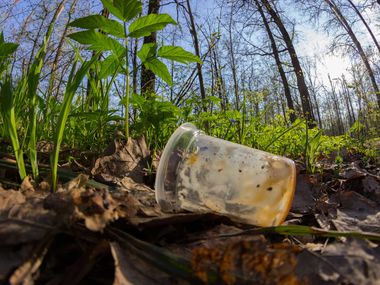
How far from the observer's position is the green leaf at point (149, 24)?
3.81ft

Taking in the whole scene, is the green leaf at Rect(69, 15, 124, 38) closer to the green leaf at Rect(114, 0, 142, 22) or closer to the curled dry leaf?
the green leaf at Rect(114, 0, 142, 22)

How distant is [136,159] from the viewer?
4.34 ft

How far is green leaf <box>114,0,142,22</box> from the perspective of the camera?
3.69 ft

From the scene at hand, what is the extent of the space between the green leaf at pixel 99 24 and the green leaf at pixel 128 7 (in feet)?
0.16

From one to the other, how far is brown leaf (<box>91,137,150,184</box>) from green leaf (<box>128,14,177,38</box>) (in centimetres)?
43

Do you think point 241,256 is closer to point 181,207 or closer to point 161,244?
point 161,244

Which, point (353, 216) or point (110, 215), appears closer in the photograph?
point (110, 215)

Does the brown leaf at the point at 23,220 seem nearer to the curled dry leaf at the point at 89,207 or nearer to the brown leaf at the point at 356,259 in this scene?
the curled dry leaf at the point at 89,207

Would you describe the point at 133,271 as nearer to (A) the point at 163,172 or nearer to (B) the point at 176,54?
(A) the point at 163,172

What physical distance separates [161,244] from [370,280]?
0.40 m

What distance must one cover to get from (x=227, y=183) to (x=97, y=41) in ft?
2.40

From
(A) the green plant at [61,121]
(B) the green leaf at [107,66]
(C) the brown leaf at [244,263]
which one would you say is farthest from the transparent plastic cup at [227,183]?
(B) the green leaf at [107,66]

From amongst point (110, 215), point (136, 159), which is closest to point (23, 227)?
point (110, 215)

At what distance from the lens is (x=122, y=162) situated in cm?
126
